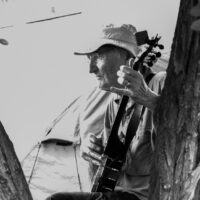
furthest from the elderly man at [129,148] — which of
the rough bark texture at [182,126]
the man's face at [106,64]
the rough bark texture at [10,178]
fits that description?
the rough bark texture at [10,178]

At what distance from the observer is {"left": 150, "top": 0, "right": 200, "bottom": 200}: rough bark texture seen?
7.79 ft

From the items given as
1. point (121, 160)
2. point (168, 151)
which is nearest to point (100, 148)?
point (121, 160)

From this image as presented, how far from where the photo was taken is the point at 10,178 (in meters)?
2.28

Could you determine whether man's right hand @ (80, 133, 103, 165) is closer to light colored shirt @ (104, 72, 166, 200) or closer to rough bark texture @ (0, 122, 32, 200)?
light colored shirt @ (104, 72, 166, 200)

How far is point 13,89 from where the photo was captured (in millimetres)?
6410

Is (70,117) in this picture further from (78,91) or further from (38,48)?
(38,48)

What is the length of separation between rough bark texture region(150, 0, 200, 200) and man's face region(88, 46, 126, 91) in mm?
1238

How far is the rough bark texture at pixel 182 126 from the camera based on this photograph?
2373 mm

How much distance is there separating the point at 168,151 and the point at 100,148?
1000 millimetres

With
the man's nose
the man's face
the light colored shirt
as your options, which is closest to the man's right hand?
the light colored shirt

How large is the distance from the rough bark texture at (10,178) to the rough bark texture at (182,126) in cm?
43

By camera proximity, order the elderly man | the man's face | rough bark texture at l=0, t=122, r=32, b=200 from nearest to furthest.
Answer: rough bark texture at l=0, t=122, r=32, b=200
the elderly man
the man's face

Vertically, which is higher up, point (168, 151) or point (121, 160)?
point (168, 151)

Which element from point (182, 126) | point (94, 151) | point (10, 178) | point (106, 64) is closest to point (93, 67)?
point (106, 64)
